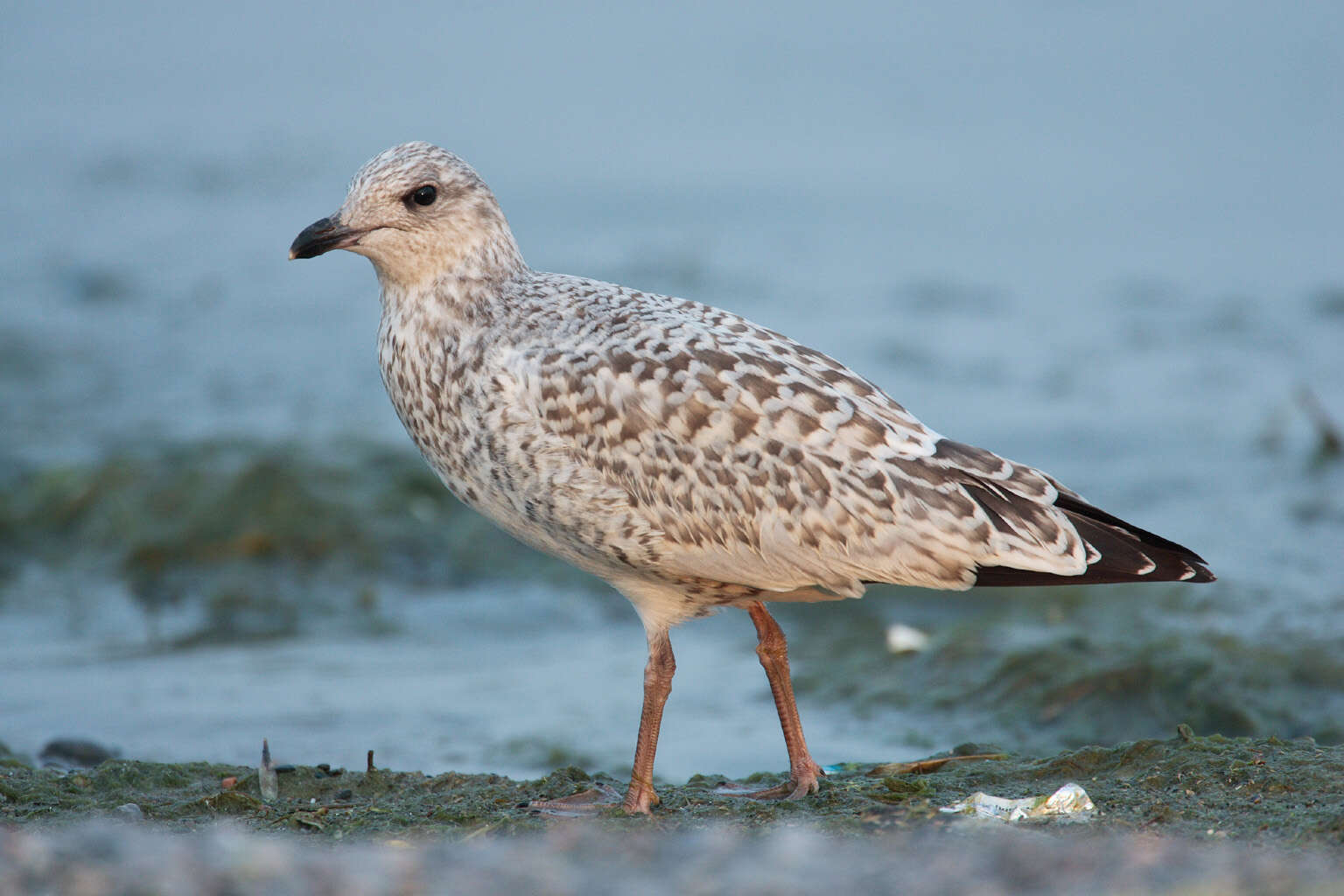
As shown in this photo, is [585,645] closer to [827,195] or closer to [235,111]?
[827,195]

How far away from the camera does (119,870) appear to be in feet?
11.7

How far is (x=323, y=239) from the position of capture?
5.93 meters

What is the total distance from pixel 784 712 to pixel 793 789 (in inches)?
13.8

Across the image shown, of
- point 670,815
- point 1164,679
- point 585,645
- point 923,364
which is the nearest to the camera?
point 670,815

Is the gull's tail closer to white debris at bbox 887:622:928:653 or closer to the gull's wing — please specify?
the gull's wing

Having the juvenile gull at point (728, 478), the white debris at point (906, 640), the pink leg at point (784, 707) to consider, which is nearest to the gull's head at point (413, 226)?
the juvenile gull at point (728, 478)

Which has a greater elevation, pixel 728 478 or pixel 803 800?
pixel 728 478

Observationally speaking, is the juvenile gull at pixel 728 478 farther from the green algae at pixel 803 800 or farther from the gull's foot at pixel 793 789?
the green algae at pixel 803 800

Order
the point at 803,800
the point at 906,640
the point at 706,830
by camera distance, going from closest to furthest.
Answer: the point at 706,830 < the point at 803,800 < the point at 906,640

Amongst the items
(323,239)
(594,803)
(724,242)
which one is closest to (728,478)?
(594,803)

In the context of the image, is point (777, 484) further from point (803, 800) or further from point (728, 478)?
point (803, 800)

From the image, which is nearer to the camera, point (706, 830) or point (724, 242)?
point (706, 830)

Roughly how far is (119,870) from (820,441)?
8.98 ft

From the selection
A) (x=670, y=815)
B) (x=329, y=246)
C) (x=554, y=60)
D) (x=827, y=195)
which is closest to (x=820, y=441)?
(x=670, y=815)
